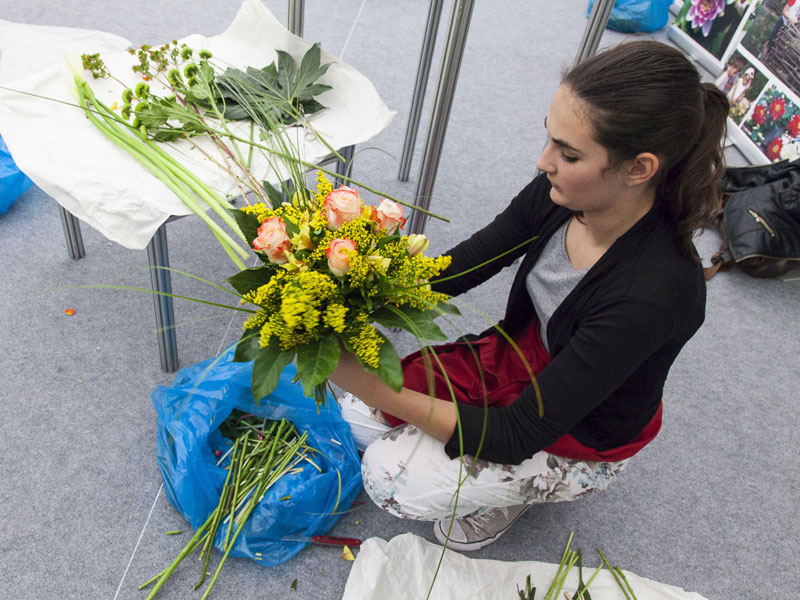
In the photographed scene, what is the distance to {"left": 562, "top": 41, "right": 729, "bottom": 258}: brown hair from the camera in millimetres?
930

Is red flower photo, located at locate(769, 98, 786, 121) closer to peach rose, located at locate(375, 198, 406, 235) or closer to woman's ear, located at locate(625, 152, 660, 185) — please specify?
woman's ear, located at locate(625, 152, 660, 185)

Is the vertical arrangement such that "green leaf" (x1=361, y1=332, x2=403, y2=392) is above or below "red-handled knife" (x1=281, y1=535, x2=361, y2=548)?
above

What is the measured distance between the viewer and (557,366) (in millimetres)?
1057

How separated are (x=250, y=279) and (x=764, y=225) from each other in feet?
6.29

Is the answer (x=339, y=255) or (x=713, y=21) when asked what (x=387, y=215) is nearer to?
(x=339, y=255)

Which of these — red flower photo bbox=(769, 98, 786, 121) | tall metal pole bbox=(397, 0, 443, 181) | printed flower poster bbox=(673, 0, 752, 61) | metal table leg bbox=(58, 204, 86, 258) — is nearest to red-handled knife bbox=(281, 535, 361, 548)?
metal table leg bbox=(58, 204, 86, 258)

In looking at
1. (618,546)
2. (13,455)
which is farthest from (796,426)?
(13,455)

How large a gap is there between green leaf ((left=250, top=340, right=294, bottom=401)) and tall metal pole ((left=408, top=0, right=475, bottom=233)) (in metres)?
0.82

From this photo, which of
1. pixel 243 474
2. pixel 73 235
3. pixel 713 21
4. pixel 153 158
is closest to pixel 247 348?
pixel 243 474

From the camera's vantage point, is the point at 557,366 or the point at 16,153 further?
the point at 16,153

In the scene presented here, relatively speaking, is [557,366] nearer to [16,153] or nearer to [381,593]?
[381,593]

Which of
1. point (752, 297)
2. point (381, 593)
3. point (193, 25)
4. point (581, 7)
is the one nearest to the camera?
point (381, 593)

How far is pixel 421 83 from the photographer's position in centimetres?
211

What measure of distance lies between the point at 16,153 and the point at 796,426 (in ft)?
6.76
